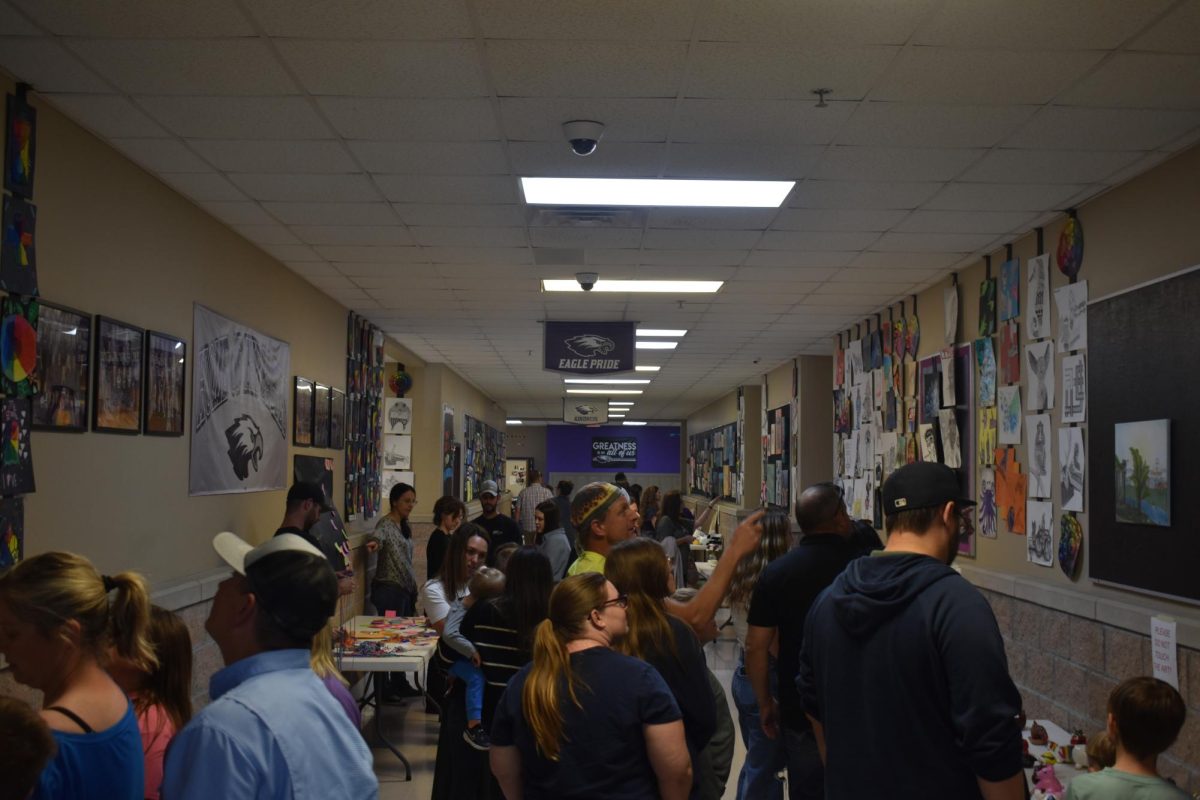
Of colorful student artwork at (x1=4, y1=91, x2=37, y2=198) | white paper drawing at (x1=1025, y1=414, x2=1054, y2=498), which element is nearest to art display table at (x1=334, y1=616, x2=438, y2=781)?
colorful student artwork at (x1=4, y1=91, x2=37, y2=198)

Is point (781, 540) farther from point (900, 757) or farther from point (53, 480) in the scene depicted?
point (53, 480)

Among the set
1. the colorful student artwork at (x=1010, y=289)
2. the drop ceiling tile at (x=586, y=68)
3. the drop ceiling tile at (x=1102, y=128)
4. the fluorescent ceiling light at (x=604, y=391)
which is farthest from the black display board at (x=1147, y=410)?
the fluorescent ceiling light at (x=604, y=391)

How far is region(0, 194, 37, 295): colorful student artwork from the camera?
4.43m

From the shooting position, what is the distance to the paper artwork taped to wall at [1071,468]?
6316mm

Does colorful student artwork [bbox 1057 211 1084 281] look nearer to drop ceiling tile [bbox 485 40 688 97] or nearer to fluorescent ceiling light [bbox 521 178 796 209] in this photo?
fluorescent ceiling light [bbox 521 178 796 209]

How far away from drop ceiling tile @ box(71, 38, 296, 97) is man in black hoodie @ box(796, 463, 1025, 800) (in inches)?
119

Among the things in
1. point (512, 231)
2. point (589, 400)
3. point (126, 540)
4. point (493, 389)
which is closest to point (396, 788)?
point (126, 540)

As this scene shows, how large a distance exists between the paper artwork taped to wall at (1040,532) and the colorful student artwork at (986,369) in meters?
0.92

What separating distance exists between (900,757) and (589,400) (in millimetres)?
20378

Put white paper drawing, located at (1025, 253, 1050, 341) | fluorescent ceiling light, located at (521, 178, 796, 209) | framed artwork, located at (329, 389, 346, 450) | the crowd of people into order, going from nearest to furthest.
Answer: the crowd of people
fluorescent ceiling light, located at (521, 178, 796, 209)
white paper drawing, located at (1025, 253, 1050, 341)
framed artwork, located at (329, 389, 346, 450)

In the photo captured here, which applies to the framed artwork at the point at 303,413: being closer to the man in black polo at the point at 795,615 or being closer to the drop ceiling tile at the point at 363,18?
the drop ceiling tile at the point at 363,18

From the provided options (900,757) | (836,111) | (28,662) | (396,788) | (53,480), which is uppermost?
(836,111)

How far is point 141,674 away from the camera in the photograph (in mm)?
2898

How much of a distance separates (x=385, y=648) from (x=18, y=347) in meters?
3.41
